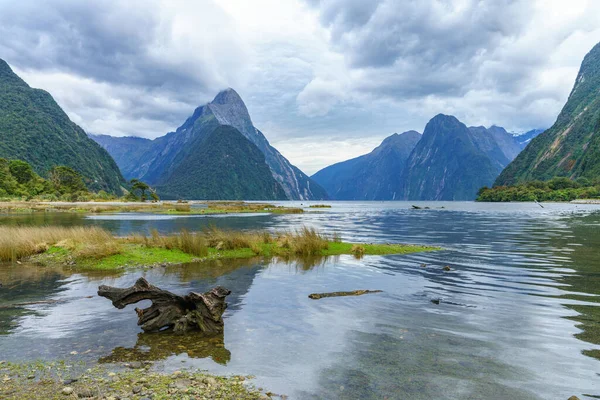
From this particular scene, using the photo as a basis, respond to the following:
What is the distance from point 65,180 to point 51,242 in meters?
155

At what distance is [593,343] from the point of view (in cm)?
1099

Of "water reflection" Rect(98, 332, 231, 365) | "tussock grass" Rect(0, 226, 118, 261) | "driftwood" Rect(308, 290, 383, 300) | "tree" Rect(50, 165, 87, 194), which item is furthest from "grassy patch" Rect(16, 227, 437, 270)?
"tree" Rect(50, 165, 87, 194)

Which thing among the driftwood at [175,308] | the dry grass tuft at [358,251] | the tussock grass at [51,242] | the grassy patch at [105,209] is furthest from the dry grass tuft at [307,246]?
the grassy patch at [105,209]

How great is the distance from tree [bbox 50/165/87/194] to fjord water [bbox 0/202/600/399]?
149724mm

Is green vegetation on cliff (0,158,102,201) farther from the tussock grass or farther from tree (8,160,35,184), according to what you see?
the tussock grass

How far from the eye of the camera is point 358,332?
12078mm

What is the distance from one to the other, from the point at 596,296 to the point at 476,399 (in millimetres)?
12639

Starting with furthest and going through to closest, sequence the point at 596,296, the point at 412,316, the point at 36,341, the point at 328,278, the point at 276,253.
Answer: the point at 276,253
the point at 328,278
the point at 596,296
the point at 412,316
the point at 36,341

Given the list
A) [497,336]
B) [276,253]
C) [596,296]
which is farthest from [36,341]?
[596,296]

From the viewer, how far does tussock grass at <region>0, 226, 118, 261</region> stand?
24.5 metres

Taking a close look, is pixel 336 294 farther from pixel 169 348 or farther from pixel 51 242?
pixel 51 242

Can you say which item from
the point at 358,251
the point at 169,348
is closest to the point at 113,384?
the point at 169,348

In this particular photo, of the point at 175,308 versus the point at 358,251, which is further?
the point at 358,251

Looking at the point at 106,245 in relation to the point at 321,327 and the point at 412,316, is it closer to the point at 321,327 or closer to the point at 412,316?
the point at 321,327
